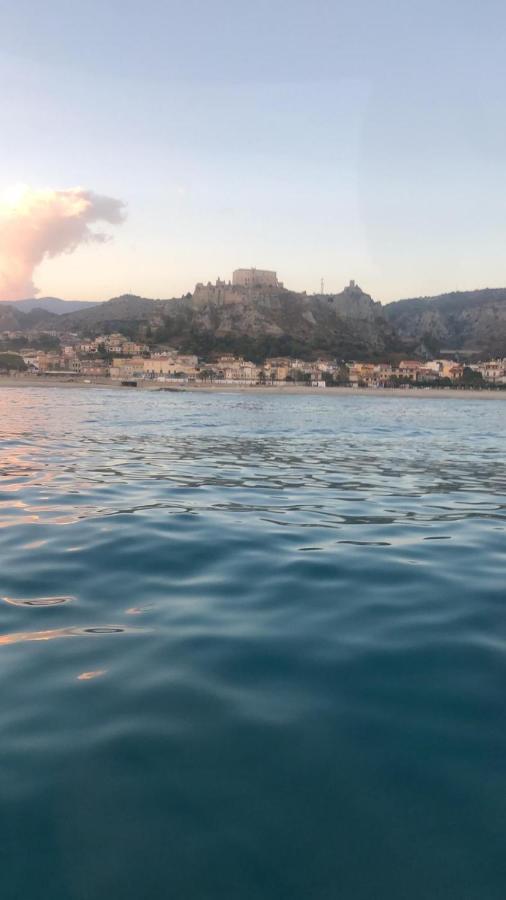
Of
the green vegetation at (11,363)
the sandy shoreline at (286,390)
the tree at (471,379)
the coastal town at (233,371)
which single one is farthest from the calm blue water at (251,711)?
the green vegetation at (11,363)

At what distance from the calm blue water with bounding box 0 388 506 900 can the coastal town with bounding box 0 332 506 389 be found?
14099 centimetres

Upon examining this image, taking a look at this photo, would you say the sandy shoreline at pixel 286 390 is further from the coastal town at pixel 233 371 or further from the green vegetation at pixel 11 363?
the green vegetation at pixel 11 363

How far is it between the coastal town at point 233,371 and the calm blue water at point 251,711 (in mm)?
140987

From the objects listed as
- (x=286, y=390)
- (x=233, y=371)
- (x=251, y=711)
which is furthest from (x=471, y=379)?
(x=251, y=711)

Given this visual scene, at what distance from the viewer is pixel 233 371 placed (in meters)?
165

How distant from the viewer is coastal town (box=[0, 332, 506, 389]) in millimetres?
154750

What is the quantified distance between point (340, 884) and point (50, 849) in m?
1.16

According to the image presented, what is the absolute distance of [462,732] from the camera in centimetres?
358

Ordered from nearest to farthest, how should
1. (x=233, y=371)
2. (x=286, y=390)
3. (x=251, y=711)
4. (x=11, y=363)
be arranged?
(x=251, y=711), (x=286, y=390), (x=11, y=363), (x=233, y=371)

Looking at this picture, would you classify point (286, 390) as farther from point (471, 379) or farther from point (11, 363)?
point (11, 363)

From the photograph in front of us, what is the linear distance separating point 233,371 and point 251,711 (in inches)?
6421

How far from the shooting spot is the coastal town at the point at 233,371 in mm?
154750

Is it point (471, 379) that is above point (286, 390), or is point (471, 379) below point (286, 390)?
above

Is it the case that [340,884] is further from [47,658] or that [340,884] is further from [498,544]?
[498,544]
